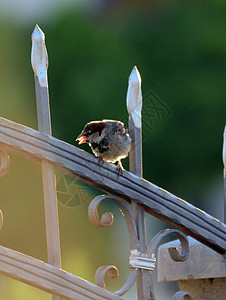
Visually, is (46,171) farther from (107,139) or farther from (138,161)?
(107,139)

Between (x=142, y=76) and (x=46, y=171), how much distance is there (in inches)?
155

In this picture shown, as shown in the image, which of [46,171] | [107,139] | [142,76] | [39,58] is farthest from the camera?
[142,76]

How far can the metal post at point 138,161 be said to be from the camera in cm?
239

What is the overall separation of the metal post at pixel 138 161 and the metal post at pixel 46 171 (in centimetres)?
37

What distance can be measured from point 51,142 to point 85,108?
385cm

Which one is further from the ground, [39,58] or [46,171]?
[39,58]

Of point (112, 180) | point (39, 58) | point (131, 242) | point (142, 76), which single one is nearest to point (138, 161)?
point (112, 180)

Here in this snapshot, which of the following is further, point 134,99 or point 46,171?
point 134,99

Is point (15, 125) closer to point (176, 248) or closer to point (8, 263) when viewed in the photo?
point (8, 263)

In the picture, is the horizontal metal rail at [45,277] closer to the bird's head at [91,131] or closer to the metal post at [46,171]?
the metal post at [46,171]

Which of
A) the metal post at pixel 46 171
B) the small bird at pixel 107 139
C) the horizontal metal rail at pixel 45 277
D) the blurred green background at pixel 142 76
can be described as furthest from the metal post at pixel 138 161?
the blurred green background at pixel 142 76

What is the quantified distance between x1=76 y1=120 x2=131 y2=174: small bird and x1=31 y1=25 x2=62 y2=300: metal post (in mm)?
780

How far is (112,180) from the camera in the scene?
2359mm

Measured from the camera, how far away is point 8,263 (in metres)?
2.05
